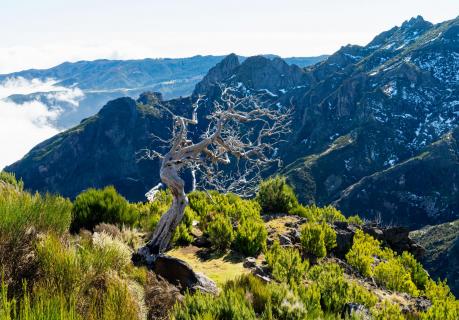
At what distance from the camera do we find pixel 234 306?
6406 millimetres

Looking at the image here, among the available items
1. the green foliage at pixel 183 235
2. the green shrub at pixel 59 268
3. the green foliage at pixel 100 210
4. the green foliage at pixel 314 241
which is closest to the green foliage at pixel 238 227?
the green foliage at pixel 183 235

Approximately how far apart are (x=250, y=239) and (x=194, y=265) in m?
2.22

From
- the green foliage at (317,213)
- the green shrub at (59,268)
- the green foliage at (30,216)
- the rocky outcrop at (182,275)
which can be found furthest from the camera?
the green foliage at (317,213)

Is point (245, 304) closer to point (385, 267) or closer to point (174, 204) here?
point (174, 204)

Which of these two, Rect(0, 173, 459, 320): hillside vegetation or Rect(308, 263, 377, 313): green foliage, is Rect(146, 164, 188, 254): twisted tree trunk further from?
Rect(308, 263, 377, 313): green foliage

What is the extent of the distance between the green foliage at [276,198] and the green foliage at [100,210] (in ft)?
27.8

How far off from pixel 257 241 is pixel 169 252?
9.35 ft

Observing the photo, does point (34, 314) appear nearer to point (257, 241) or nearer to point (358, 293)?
point (358, 293)

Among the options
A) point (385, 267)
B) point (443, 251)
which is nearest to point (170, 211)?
point (385, 267)

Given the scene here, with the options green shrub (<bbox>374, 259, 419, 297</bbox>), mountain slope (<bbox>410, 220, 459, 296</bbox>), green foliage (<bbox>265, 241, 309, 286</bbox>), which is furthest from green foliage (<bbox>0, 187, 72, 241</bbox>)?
mountain slope (<bbox>410, 220, 459, 296</bbox>)

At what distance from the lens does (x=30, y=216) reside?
732cm

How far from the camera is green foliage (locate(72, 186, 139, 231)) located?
12625 mm

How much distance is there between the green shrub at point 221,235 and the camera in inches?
560

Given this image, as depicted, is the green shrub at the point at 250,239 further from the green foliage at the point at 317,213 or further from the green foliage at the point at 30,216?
the green foliage at the point at 30,216
